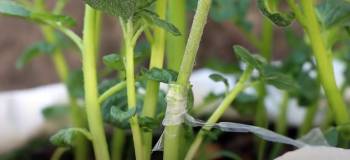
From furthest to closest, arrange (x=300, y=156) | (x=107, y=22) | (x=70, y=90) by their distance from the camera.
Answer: (x=107, y=22) → (x=70, y=90) → (x=300, y=156)

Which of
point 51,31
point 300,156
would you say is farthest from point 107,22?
point 300,156

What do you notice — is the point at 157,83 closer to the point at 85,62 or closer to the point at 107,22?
the point at 85,62

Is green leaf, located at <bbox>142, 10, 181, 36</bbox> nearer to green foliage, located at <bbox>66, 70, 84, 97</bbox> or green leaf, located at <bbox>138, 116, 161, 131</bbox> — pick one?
green leaf, located at <bbox>138, 116, 161, 131</bbox>

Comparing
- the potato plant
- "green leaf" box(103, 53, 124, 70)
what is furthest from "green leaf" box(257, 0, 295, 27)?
"green leaf" box(103, 53, 124, 70)

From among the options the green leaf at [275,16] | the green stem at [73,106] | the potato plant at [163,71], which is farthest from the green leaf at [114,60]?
the green stem at [73,106]

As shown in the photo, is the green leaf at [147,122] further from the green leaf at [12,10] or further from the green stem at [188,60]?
the green leaf at [12,10]

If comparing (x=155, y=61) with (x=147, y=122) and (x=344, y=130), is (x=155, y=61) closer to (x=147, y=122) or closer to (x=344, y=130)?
(x=147, y=122)
